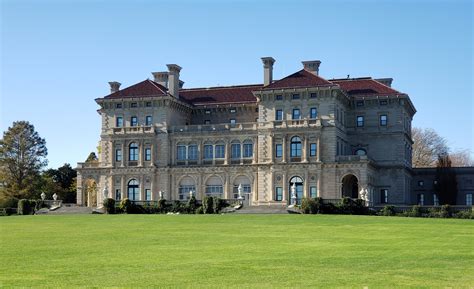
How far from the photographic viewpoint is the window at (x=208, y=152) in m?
79.1

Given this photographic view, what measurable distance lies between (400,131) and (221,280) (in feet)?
199

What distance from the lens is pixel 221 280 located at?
20.0 meters

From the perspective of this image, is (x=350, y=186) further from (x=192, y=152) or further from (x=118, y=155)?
(x=118, y=155)

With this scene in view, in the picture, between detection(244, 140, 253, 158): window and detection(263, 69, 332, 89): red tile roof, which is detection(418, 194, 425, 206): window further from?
detection(244, 140, 253, 158): window

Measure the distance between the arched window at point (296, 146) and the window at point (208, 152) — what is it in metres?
8.17

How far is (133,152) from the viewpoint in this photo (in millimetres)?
81000

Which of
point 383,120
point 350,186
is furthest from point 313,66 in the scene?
point 350,186

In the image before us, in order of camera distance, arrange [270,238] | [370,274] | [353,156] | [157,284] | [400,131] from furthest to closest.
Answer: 1. [400,131]
2. [353,156]
3. [270,238]
4. [370,274]
5. [157,284]

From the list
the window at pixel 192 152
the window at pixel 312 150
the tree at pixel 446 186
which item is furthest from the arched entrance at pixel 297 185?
the tree at pixel 446 186

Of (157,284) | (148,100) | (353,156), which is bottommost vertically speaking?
(157,284)

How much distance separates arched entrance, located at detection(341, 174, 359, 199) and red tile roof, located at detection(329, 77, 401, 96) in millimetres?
8402

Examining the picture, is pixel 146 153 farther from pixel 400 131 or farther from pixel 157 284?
pixel 157 284

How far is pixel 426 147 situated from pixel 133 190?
43.2 metres

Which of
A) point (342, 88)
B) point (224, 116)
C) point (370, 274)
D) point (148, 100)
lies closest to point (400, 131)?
point (342, 88)
